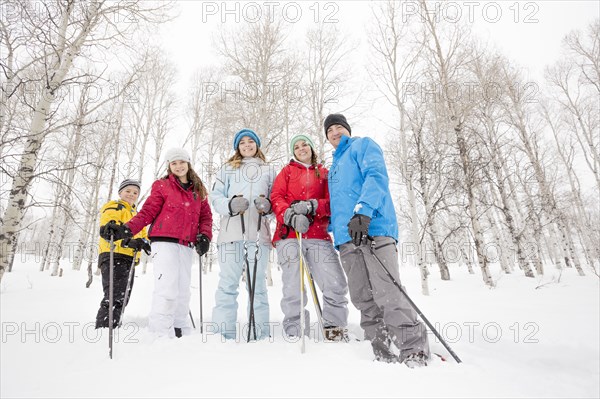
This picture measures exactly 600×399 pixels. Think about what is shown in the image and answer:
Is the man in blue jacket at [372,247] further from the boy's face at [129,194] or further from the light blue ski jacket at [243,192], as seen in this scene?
the boy's face at [129,194]

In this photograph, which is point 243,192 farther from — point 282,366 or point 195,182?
point 282,366

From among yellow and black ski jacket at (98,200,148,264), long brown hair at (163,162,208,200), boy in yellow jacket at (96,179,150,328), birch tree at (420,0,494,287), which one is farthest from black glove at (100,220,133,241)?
birch tree at (420,0,494,287)

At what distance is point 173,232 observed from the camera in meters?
3.29

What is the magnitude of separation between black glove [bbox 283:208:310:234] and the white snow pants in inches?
51.8

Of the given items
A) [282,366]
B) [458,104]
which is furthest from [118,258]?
[458,104]

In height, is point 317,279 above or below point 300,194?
below

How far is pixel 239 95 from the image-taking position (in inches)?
447

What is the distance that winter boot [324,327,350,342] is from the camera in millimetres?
3043

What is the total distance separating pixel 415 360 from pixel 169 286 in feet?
8.06

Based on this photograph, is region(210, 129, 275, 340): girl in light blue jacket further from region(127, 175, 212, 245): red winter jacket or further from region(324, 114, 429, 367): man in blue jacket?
region(324, 114, 429, 367): man in blue jacket

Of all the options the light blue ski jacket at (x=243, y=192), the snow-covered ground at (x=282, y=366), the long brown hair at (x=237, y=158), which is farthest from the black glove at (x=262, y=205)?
the snow-covered ground at (x=282, y=366)

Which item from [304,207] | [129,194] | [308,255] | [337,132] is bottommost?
[308,255]

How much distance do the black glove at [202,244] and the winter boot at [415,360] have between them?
7.68ft

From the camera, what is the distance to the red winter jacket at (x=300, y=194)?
11.0 ft
